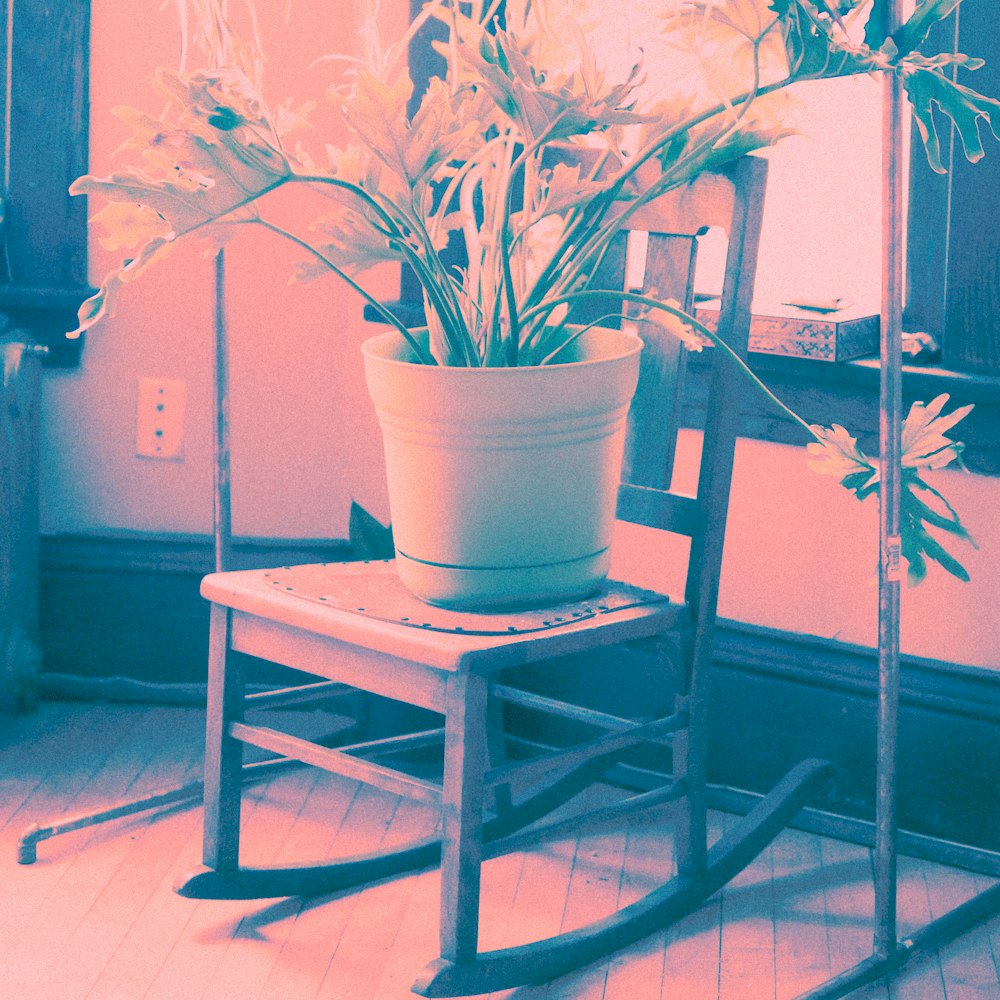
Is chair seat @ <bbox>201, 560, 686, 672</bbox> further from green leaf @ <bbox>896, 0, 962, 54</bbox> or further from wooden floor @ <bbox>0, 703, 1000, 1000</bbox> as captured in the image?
green leaf @ <bbox>896, 0, 962, 54</bbox>

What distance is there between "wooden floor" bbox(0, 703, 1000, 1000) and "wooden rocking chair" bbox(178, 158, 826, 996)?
0.14 feet

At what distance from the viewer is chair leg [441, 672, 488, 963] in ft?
3.90

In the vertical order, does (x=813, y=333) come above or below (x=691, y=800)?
above

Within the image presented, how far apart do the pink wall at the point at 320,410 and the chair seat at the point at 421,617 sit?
395 mm

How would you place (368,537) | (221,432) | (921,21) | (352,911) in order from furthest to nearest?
(368,537)
(221,432)
(352,911)
(921,21)

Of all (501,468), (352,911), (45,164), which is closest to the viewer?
(501,468)

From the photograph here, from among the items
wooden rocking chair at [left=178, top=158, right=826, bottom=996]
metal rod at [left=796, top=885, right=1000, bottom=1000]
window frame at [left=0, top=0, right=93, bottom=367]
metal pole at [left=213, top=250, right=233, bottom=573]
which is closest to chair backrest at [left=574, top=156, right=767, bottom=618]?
wooden rocking chair at [left=178, top=158, right=826, bottom=996]

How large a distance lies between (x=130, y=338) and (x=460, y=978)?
113 cm

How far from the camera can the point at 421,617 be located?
1.26 m

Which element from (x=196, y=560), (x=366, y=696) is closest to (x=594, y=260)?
(x=366, y=696)

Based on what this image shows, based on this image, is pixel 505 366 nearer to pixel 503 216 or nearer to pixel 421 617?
pixel 503 216

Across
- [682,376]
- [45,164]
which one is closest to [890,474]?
[682,376]

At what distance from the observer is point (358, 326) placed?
1.95m

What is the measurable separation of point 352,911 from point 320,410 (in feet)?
2.52
